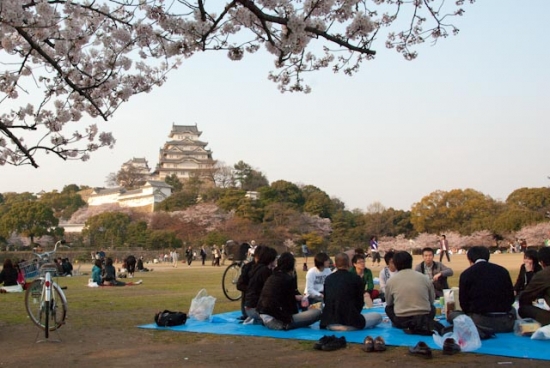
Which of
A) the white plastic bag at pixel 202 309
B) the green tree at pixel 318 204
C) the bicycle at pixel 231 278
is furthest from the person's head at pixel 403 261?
the green tree at pixel 318 204

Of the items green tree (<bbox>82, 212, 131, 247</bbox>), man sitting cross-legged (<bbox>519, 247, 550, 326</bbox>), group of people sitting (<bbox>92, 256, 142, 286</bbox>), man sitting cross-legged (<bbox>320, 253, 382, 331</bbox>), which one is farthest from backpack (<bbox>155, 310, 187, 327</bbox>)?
green tree (<bbox>82, 212, 131, 247</bbox>)

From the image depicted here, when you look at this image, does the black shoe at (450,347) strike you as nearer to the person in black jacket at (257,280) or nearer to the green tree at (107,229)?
the person in black jacket at (257,280)

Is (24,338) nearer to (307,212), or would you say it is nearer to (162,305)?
(162,305)

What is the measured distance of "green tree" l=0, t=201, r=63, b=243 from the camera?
5831 centimetres

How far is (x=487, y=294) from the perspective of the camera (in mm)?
6477

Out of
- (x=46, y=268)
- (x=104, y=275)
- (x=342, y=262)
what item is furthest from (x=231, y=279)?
(x=104, y=275)

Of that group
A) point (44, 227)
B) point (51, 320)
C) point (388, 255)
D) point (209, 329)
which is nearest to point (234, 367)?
point (209, 329)

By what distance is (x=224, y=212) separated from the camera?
2371 inches

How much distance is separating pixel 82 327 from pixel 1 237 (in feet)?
188

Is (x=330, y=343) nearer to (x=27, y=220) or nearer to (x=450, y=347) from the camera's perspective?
(x=450, y=347)

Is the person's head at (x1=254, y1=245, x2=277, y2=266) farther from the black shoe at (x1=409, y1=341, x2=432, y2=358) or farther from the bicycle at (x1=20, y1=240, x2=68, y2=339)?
the black shoe at (x1=409, y1=341, x2=432, y2=358)

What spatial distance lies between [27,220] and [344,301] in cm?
5690

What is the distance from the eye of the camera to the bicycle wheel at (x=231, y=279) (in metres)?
11.5

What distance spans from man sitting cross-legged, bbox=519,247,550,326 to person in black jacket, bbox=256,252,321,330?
8.04ft
